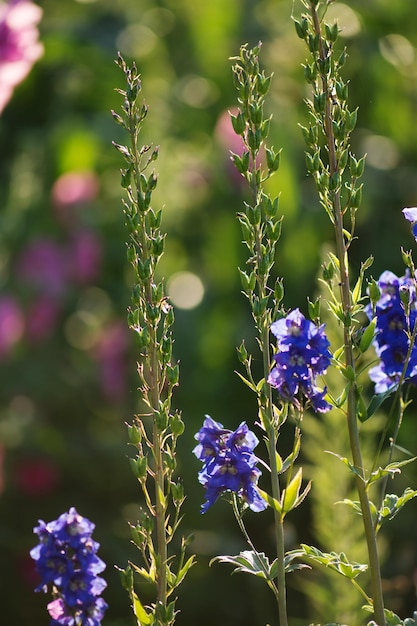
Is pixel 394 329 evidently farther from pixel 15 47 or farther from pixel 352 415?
pixel 15 47

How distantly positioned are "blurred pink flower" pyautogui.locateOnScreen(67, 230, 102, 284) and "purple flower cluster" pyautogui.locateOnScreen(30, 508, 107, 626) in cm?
192

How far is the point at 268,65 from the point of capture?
11.5 ft

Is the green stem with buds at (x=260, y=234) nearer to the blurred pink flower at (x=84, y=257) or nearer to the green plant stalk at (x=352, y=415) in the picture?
the green plant stalk at (x=352, y=415)

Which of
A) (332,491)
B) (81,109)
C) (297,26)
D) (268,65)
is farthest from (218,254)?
(297,26)

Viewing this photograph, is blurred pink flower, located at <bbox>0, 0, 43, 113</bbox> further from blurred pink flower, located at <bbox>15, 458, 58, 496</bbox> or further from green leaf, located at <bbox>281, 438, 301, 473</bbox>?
green leaf, located at <bbox>281, 438, 301, 473</bbox>

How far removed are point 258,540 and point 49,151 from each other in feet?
4.64

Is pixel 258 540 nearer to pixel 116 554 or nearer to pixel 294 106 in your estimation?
pixel 116 554

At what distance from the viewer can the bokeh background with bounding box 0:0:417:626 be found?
99.6 inches

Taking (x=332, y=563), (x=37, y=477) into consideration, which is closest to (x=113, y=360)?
(x=37, y=477)

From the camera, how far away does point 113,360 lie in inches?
109

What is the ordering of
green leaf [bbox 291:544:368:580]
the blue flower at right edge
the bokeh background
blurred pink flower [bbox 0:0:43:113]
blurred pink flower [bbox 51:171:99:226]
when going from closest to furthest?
green leaf [bbox 291:544:368:580]
the blue flower at right edge
blurred pink flower [bbox 0:0:43:113]
the bokeh background
blurred pink flower [bbox 51:171:99:226]

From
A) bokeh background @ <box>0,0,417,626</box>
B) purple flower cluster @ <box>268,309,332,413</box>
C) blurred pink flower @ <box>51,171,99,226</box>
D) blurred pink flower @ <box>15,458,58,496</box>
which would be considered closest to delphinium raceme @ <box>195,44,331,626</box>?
purple flower cluster @ <box>268,309,332,413</box>

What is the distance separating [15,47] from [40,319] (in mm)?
741

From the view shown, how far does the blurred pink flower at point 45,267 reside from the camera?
2.89 m
